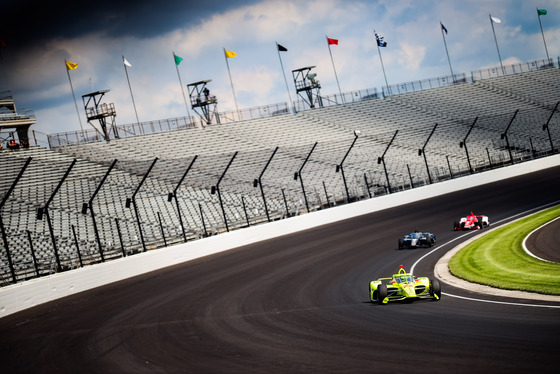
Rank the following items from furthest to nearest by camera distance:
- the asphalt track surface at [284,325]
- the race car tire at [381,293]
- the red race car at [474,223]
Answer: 1. the red race car at [474,223]
2. the race car tire at [381,293]
3. the asphalt track surface at [284,325]

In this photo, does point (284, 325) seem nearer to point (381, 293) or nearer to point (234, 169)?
point (381, 293)

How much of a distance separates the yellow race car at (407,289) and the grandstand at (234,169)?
12.7 m

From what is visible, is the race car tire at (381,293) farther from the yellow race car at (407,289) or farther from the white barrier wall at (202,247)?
the white barrier wall at (202,247)

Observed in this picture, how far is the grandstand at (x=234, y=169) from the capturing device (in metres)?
25.7

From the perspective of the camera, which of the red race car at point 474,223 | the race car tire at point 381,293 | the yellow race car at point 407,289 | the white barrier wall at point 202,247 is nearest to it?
the yellow race car at point 407,289

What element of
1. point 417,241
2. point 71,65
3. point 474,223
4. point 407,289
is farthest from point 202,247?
point 71,65

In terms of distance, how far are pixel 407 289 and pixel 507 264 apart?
366 centimetres

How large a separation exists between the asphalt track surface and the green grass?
779 mm

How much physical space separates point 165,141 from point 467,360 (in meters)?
38.6

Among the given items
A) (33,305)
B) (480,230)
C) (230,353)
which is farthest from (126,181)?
(230,353)

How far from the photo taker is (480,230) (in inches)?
840

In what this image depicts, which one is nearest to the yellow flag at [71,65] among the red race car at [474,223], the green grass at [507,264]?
the red race car at [474,223]

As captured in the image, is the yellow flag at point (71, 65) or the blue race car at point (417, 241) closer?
the blue race car at point (417, 241)

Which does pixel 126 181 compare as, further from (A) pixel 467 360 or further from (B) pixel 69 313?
(A) pixel 467 360
